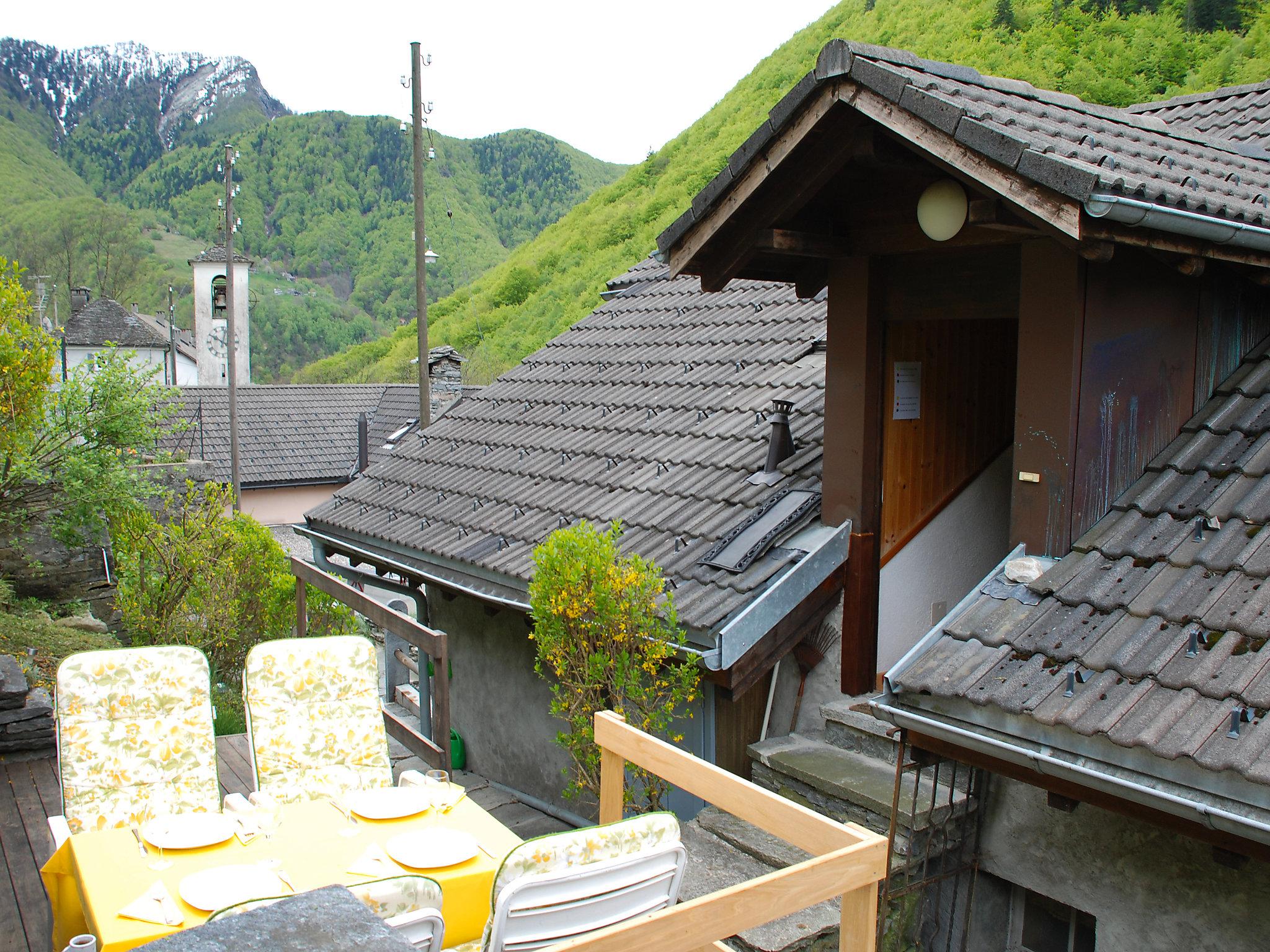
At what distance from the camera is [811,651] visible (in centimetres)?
521

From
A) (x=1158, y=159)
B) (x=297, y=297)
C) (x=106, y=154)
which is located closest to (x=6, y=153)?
(x=106, y=154)

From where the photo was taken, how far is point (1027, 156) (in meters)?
3.43

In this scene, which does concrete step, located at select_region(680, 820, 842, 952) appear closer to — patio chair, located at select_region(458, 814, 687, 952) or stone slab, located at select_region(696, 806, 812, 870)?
stone slab, located at select_region(696, 806, 812, 870)

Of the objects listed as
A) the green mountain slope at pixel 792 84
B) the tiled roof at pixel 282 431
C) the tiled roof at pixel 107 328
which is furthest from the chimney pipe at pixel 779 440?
the tiled roof at pixel 107 328

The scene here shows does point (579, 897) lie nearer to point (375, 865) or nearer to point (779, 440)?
point (375, 865)

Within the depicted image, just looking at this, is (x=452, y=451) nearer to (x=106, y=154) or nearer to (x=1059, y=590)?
(x=1059, y=590)

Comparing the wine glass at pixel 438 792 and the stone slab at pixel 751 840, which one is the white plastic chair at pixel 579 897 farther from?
the stone slab at pixel 751 840

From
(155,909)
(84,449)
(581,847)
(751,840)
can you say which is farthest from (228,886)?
(84,449)

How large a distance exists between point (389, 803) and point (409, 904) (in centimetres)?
148

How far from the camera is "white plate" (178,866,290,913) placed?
3104mm

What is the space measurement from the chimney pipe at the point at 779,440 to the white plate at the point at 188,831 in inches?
128

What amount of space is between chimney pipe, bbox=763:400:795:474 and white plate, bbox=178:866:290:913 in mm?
3362

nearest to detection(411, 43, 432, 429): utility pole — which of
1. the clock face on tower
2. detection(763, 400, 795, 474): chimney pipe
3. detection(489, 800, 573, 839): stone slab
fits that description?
detection(489, 800, 573, 839): stone slab

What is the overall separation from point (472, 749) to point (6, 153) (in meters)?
91.3
